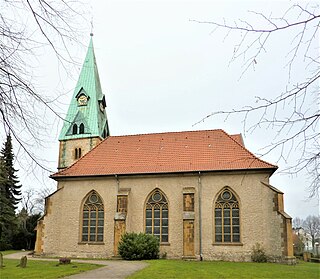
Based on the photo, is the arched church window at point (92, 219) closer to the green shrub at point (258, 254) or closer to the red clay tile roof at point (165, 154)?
the red clay tile roof at point (165, 154)

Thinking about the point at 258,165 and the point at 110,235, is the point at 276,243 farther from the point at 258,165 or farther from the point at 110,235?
the point at 110,235

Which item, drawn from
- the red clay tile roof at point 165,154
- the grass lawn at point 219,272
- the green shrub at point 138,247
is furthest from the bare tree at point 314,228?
the grass lawn at point 219,272

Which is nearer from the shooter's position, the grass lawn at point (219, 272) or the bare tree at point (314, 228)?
the grass lawn at point (219, 272)

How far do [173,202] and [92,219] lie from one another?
20.5 feet

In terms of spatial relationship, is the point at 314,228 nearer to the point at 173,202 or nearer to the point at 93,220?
the point at 173,202

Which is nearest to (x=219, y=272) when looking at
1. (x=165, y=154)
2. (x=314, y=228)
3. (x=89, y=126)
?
(x=165, y=154)

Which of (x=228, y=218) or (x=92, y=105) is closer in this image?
(x=228, y=218)

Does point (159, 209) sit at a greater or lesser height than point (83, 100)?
lesser

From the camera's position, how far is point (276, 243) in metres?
23.9

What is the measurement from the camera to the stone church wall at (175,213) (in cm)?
2453

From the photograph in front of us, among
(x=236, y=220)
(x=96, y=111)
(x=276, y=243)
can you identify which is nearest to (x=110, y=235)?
(x=236, y=220)

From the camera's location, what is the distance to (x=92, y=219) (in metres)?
27.6

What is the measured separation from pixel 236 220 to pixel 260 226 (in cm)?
161

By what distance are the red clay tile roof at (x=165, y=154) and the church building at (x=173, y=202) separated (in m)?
0.08
